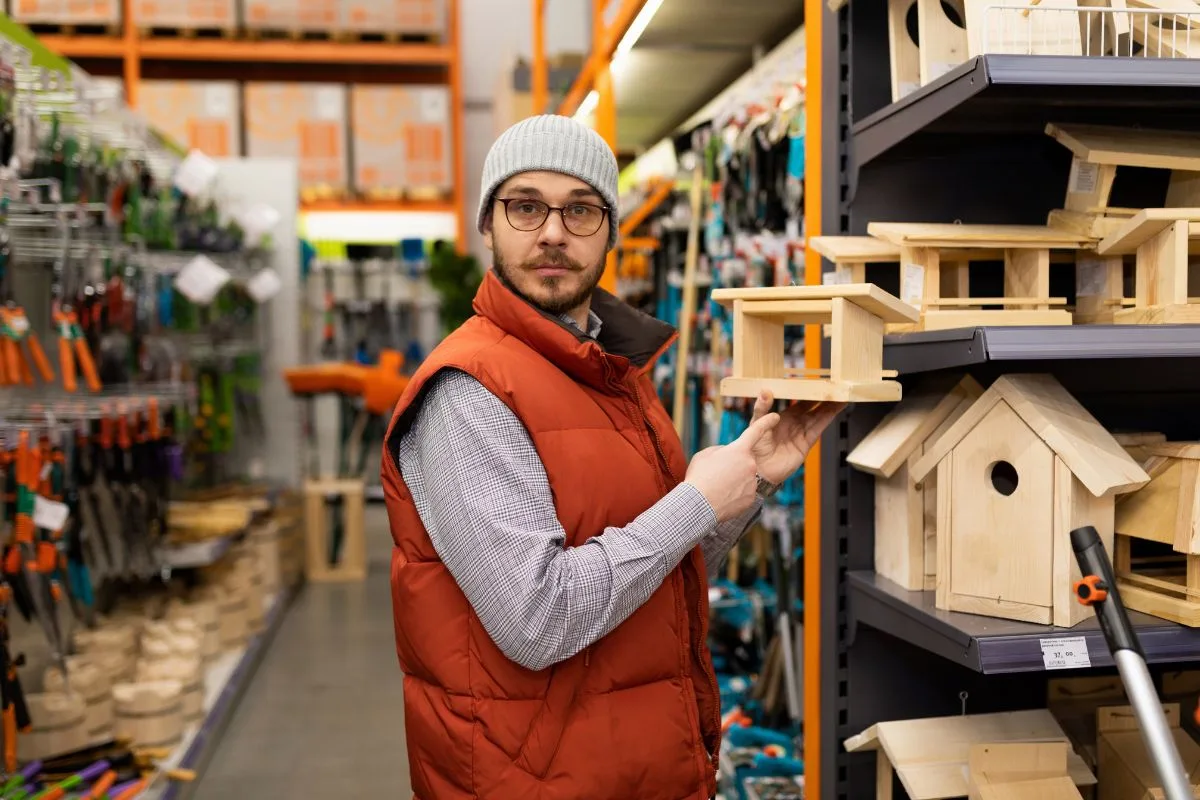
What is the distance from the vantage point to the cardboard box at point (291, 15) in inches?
368

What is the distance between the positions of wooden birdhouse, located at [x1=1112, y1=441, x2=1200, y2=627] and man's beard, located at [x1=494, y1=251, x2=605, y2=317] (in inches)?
35.1

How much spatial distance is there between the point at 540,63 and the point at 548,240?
4321 mm

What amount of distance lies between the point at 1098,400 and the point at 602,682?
107cm

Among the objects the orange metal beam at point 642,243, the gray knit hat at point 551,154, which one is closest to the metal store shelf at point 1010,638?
the gray knit hat at point 551,154

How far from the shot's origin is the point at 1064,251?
6.13 feet

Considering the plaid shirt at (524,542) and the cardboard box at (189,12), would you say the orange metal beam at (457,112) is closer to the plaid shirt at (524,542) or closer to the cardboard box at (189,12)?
the cardboard box at (189,12)

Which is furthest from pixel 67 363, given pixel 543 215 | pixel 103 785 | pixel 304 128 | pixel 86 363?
pixel 304 128

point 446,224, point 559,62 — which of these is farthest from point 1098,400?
point 446,224

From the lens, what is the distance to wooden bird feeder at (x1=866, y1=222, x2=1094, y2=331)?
1723 millimetres

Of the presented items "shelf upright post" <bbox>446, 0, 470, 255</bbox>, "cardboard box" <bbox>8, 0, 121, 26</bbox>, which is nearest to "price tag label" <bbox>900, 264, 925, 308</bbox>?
"shelf upright post" <bbox>446, 0, 470, 255</bbox>

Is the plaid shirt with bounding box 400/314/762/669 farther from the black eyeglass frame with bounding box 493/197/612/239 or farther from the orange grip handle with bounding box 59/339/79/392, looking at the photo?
the orange grip handle with bounding box 59/339/79/392

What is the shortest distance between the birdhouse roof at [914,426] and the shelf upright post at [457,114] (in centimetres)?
803

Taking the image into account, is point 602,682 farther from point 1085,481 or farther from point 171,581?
point 171,581

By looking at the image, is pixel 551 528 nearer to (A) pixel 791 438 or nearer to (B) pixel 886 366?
(A) pixel 791 438
